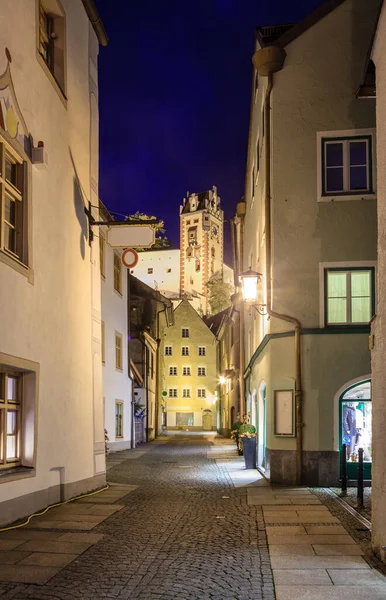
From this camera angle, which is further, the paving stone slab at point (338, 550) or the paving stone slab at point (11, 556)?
the paving stone slab at point (338, 550)

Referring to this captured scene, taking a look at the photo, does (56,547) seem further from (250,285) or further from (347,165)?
(347,165)

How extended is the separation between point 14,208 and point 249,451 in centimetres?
1131

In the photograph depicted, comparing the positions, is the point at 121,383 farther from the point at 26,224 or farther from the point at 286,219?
the point at 26,224

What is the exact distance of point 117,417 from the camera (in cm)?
2739

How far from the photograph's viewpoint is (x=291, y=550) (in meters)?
8.06

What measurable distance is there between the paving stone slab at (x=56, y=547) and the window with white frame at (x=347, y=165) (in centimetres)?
1076

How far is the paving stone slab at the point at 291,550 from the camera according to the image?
7.89 metres

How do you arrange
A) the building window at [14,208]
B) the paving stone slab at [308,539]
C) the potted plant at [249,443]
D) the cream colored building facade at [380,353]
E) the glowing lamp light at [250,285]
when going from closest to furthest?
the cream colored building facade at [380,353] → the paving stone slab at [308,539] → the building window at [14,208] → the glowing lamp light at [250,285] → the potted plant at [249,443]

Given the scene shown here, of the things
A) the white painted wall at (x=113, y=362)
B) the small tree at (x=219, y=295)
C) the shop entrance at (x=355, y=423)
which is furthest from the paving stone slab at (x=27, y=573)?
the small tree at (x=219, y=295)

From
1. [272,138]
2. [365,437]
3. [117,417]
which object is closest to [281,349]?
[365,437]

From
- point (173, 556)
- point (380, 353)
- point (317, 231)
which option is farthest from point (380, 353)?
point (317, 231)

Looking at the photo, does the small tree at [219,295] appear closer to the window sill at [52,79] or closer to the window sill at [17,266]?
the window sill at [52,79]

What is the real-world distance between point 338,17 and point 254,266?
8.59m

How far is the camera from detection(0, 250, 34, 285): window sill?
937 cm
